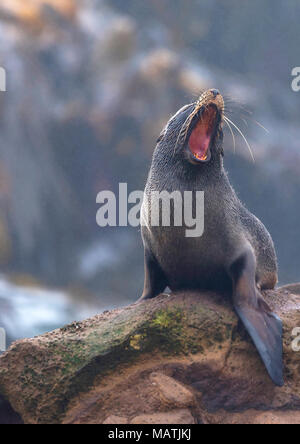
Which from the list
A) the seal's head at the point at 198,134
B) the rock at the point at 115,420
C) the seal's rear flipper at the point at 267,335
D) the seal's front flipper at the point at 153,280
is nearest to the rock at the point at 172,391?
the rock at the point at 115,420

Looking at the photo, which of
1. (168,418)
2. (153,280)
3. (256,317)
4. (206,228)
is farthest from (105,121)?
(168,418)

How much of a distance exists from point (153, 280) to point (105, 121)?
15.5 ft

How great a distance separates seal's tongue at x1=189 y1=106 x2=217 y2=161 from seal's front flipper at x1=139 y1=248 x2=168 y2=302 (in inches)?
30.2

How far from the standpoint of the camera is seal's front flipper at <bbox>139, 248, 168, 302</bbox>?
2916 millimetres

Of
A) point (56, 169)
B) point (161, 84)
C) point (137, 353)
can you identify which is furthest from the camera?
point (161, 84)

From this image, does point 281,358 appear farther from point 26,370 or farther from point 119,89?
point 119,89

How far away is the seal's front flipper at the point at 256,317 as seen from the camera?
224 cm

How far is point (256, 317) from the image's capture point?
2.37 metres

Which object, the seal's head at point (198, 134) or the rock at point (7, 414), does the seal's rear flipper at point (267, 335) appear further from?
the rock at point (7, 414)

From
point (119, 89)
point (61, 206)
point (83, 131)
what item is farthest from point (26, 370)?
point (119, 89)

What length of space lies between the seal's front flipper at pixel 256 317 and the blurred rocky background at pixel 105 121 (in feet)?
15.0

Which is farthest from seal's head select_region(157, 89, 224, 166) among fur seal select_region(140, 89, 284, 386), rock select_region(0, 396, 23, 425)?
rock select_region(0, 396, 23, 425)

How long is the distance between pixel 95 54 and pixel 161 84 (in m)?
1.23

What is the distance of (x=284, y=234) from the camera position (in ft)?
25.2
